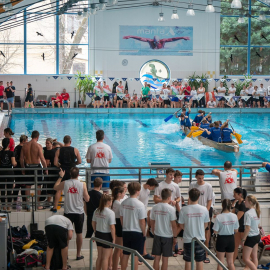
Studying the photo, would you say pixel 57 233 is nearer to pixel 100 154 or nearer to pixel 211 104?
pixel 100 154

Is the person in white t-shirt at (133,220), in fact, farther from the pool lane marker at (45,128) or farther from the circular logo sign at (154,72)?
the circular logo sign at (154,72)

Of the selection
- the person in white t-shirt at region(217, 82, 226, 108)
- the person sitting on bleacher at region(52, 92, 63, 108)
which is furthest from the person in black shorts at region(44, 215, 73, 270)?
the person in white t-shirt at region(217, 82, 226, 108)

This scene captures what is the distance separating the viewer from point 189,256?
21.8ft

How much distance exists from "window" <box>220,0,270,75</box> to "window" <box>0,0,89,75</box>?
8.75 metres

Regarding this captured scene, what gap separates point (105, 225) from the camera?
22.3ft

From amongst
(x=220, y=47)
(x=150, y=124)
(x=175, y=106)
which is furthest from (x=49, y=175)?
(x=220, y=47)

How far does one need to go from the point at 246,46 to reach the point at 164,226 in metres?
27.1

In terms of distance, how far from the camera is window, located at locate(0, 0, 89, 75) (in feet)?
98.6

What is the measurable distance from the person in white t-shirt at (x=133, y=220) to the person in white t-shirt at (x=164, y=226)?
0.58 ft

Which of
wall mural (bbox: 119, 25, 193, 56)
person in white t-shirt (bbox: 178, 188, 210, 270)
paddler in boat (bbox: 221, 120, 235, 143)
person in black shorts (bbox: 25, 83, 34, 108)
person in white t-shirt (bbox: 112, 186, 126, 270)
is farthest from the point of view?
wall mural (bbox: 119, 25, 193, 56)

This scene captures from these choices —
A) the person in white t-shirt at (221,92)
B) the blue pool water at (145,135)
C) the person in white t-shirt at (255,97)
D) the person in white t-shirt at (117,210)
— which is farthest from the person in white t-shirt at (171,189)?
the person in white t-shirt at (255,97)

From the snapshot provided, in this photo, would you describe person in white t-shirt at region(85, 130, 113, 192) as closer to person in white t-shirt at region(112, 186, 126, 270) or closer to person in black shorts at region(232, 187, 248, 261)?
person in white t-shirt at region(112, 186, 126, 270)

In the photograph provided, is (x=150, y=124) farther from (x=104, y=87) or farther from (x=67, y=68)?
(x=67, y=68)

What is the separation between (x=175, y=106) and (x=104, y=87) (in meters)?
4.21
